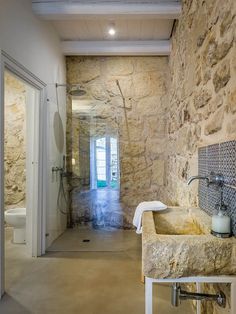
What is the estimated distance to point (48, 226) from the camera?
10.9ft

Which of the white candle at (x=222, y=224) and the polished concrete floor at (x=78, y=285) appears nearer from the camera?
the white candle at (x=222, y=224)

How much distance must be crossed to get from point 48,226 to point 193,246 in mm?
2461

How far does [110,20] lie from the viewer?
3273 millimetres

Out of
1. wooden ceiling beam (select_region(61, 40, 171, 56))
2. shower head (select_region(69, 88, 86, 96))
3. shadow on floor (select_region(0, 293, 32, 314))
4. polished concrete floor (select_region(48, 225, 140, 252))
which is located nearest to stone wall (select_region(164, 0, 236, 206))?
wooden ceiling beam (select_region(61, 40, 171, 56))

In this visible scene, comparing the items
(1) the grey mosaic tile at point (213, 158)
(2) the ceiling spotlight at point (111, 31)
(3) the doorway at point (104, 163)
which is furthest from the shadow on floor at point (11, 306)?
(2) the ceiling spotlight at point (111, 31)

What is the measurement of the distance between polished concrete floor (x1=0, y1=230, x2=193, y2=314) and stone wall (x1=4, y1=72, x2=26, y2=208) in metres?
1.34

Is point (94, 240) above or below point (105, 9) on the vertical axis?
below

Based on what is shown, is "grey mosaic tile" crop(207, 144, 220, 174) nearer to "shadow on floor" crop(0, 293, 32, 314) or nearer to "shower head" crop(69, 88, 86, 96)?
"shadow on floor" crop(0, 293, 32, 314)

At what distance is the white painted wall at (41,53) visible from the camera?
90.8 inches

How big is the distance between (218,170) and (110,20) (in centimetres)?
250

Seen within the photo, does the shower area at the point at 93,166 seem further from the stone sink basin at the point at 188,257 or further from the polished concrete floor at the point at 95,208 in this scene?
the stone sink basin at the point at 188,257

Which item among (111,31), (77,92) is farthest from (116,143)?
(111,31)

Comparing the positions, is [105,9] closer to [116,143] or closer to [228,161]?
[116,143]

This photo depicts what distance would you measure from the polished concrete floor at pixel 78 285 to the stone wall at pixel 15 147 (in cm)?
134
